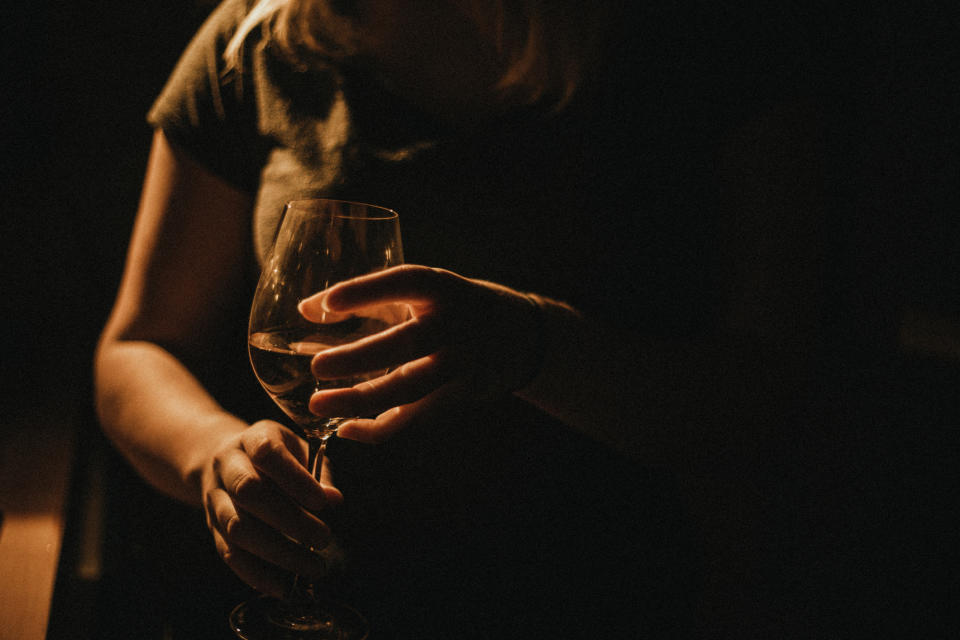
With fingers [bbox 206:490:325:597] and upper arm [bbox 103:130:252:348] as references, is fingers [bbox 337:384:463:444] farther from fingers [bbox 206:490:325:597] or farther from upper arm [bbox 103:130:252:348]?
upper arm [bbox 103:130:252:348]

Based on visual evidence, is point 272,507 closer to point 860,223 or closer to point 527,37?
point 527,37

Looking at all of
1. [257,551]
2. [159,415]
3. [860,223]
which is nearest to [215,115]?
[159,415]

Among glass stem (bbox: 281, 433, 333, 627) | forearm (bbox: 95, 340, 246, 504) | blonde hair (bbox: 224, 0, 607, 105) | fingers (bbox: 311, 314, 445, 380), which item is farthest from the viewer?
blonde hair (bbox: 224, 0, 607, 105)

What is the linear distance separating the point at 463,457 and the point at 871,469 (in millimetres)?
1246

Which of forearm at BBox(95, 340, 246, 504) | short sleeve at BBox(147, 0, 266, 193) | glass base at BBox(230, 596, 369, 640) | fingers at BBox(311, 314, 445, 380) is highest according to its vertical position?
short sleeve at BBox(147, 0, 266, 193)

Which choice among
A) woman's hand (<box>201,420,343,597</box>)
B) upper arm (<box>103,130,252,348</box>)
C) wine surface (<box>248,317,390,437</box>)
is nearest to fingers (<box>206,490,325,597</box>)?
woman's hand (<box>201,420,343,597</box>)

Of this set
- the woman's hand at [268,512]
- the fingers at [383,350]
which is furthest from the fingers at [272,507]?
the fingers at [383,350]

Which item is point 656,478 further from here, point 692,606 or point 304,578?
point 304,578

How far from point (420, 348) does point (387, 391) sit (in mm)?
44

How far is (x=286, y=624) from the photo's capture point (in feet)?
1.93

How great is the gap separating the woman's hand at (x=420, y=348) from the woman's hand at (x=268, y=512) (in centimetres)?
6

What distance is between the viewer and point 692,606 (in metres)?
0.86

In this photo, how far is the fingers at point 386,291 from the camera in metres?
0.49

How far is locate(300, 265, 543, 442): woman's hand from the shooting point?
0.49 m
